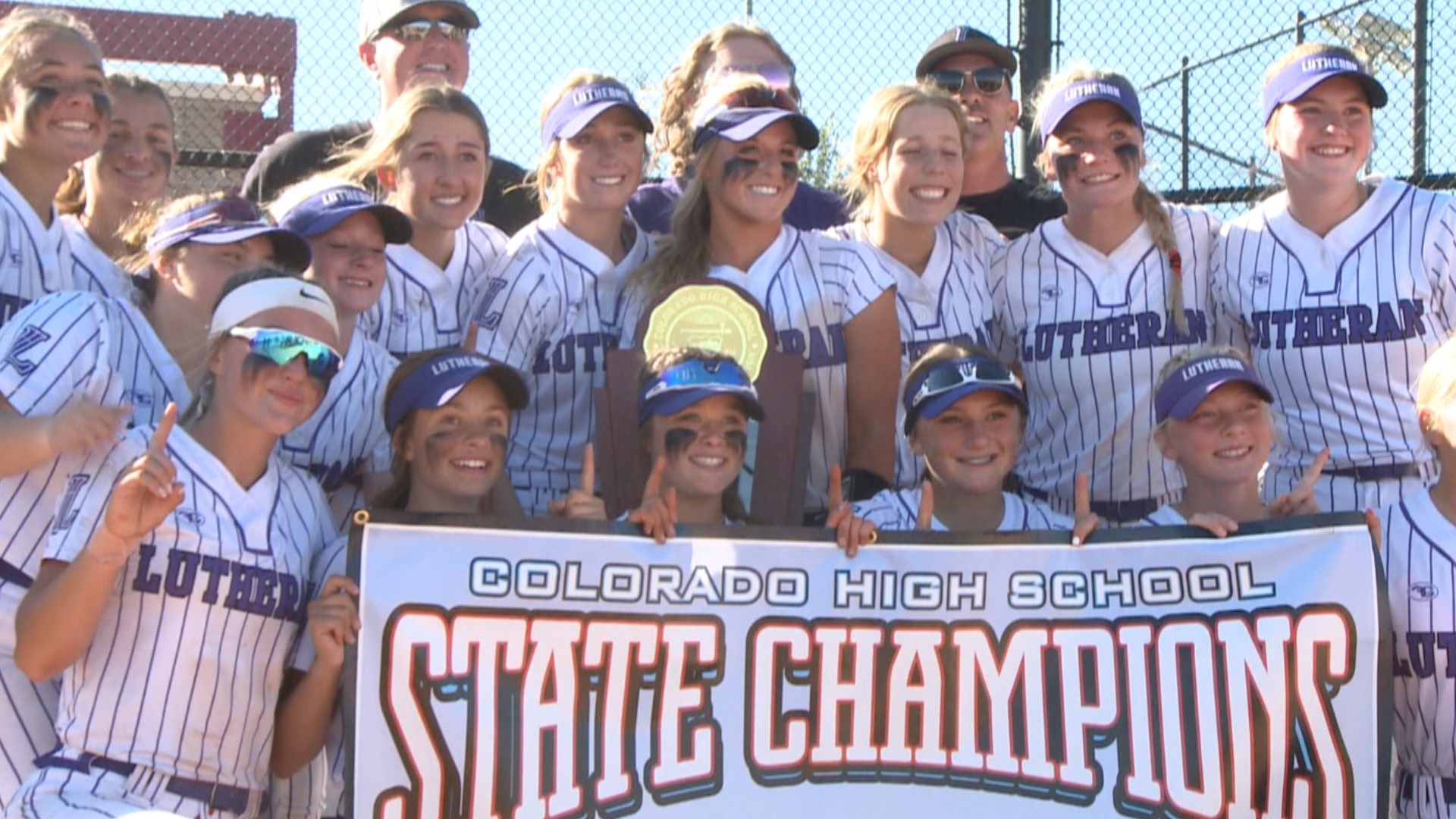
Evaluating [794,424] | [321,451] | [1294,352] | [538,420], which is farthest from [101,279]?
[1294,352]

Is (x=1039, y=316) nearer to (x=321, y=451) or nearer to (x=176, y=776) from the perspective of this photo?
(x=321, y=451)

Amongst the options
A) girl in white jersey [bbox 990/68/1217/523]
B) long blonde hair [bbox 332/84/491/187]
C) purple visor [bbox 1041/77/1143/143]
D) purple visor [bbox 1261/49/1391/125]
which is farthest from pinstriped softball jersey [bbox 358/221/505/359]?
purple visor [bbox 1261/49/1391/125]

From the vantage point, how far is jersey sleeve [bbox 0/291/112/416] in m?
3.64

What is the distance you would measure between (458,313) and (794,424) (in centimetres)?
104

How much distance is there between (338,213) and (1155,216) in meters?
2.27

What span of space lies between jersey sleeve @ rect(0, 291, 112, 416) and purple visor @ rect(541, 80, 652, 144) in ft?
4.86

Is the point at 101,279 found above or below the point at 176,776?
above

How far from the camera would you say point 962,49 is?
5.67m

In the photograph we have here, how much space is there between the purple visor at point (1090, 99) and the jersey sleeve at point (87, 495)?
8.61 feet

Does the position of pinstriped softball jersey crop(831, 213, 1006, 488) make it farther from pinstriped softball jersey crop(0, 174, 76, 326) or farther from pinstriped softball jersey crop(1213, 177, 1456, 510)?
pinstriped softball jersey crop(0, 174, 76, 326)

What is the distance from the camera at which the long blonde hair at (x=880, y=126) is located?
4855mm

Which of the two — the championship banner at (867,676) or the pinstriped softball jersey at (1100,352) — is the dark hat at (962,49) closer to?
the pinstriped softball jersey at (1100,352)

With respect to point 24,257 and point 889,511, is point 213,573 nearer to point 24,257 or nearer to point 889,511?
point 24,257

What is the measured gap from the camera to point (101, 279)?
4.33 metres
